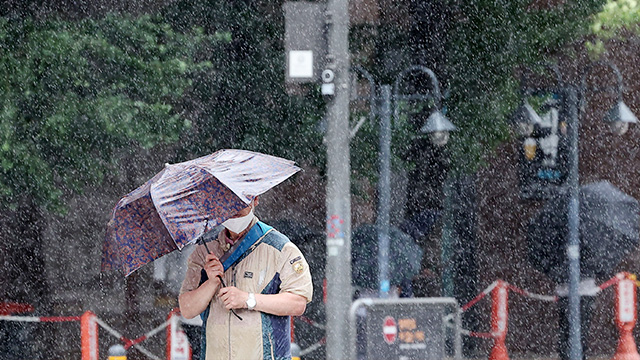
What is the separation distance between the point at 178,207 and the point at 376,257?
901 cm

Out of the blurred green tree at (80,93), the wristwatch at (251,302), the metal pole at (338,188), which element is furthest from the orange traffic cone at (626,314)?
the wristwatch at (251,302)

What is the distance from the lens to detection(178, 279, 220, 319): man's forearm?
14.4 ft

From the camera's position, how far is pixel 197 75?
42.5 feet

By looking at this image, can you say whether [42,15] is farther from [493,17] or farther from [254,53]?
[493,17]

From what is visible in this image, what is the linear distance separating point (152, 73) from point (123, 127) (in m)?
0.77

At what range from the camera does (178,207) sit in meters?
4.39

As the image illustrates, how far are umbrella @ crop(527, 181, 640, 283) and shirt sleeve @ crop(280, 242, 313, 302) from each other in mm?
9077

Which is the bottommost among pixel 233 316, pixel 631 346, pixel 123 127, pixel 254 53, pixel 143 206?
pixel 631 346

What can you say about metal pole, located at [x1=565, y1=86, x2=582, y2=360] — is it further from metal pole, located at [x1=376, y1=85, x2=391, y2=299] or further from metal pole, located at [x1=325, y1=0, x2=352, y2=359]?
metal pole, located at [x1=325, y1=0, x2=352, y2=359]

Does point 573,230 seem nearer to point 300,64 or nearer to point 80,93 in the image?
point 300,64

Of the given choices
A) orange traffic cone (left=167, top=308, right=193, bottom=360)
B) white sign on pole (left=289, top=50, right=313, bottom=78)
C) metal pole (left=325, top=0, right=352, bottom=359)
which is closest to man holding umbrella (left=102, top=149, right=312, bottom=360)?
white sign on pole (left=289, top=50, right=313, bottom=78)

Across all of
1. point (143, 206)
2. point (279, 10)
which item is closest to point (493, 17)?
point (279, 10)

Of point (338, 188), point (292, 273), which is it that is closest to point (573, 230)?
point (338, 188)

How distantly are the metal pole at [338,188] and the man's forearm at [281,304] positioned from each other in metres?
4.50
